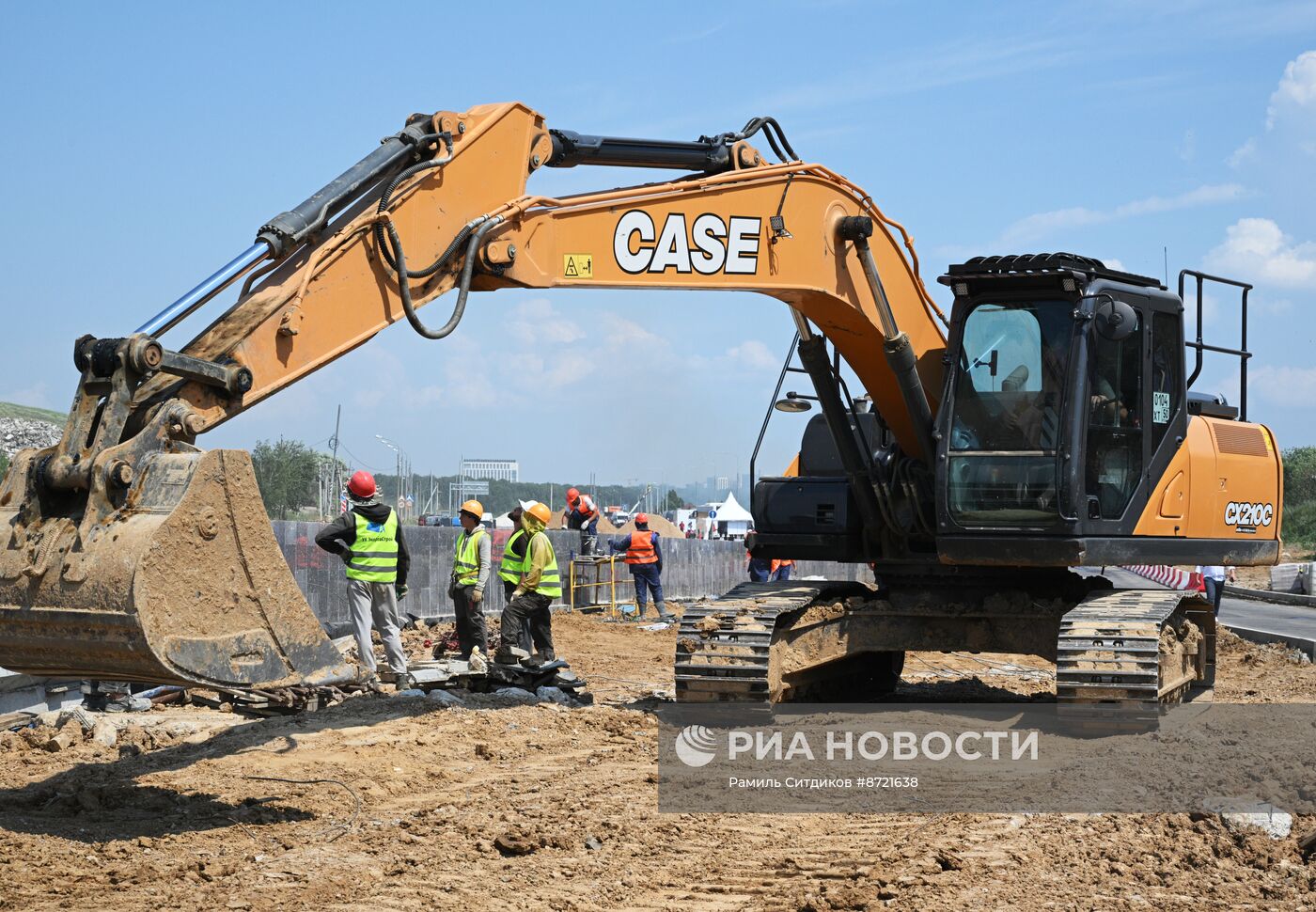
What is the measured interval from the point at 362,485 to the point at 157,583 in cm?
685

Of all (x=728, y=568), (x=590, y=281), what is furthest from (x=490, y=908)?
(x=728, y=568)

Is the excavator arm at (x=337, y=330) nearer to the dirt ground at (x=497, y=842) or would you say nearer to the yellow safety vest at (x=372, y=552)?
the dirt ground at (x=497, y=842)

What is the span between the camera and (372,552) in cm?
1215

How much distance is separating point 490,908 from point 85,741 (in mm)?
4784

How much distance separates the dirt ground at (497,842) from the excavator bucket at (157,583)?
94 centimetres

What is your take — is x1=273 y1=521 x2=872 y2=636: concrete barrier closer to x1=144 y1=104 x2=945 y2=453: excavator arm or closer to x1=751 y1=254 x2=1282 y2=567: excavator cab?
x1=144 y1=104 x2=945 y2=453: excavator arm

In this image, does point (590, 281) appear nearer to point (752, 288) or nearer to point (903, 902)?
point (752, 288)

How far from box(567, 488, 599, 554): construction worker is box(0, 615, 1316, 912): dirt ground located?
1482 centimetres

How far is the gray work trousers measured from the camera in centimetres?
1207

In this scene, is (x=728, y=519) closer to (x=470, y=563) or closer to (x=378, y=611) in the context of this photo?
(x=470, y=563)

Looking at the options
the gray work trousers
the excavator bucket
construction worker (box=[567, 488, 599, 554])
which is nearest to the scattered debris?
construction worker (box=[567, 488, 599, 554])

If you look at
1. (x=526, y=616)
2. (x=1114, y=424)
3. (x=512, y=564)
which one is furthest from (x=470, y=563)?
(x=1114, y=424)

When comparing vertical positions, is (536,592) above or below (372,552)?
below

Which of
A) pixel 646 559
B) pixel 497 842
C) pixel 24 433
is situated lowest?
pixel 497 842
